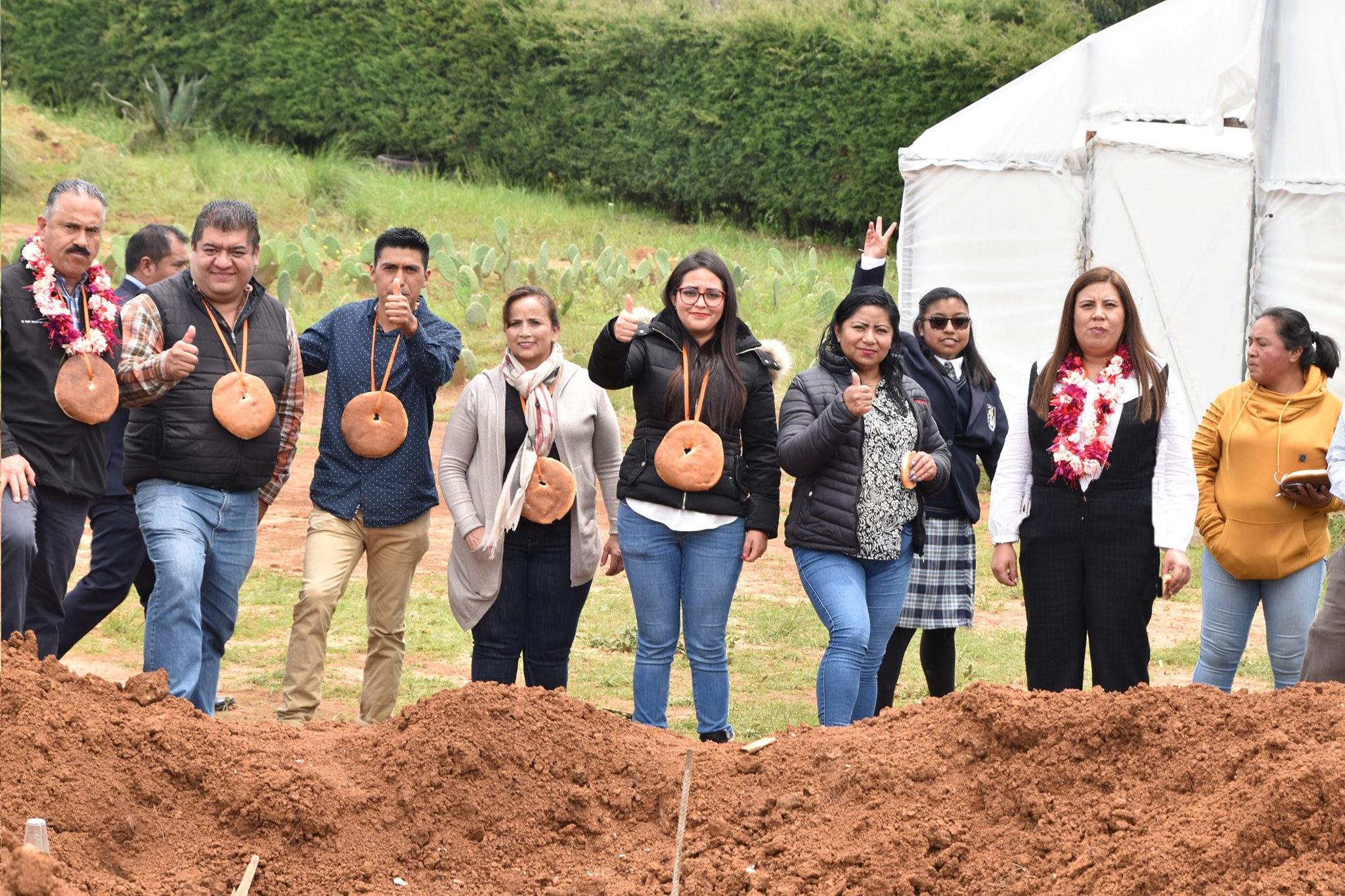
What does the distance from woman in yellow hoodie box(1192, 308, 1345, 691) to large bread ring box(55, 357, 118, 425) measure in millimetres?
3699

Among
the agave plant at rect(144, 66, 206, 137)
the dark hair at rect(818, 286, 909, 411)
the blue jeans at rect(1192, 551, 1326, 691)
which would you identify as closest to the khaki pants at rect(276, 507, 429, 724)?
the dark hair at rect(818, 286, 909, 411)

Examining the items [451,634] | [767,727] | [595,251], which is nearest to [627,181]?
[595,251]

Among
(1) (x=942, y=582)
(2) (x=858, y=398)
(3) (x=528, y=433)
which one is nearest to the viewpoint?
(2) (x=858, y=398)

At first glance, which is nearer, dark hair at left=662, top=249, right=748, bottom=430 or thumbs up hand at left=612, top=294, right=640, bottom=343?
thumbs up hand at left=612, top=294, right=640, bottom=343

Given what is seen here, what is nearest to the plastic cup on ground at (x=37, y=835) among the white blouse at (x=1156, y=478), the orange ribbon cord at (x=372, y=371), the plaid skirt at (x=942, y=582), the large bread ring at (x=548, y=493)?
the large bread ring at (x=548, y=493)

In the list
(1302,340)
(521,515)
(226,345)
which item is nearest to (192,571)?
(226,345)

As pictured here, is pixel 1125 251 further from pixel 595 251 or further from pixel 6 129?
pixel 6 129

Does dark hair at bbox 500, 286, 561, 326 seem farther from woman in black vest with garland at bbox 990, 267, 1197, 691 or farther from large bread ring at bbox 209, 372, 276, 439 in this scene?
woman in black vest with garland at bbox 990, 267, 1197, 691

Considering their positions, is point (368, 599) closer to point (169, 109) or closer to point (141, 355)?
point (141, 355)

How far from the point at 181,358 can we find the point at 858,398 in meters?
2.12

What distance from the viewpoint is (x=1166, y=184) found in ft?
29.9

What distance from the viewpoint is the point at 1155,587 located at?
459 cm

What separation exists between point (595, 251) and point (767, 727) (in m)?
10.9

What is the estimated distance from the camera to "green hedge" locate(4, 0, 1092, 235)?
19203 mm
